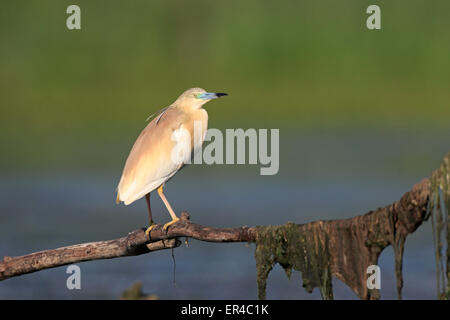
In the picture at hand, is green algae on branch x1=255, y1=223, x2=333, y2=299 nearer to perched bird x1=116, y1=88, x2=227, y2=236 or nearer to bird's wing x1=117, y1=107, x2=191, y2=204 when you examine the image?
perched bird x1=116, y1=88, x2=227, y2=236

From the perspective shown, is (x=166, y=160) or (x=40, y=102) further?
(x=40, y=102)

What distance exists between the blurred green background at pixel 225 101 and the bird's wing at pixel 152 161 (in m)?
5.09

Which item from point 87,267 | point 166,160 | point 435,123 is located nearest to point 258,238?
point 166,160

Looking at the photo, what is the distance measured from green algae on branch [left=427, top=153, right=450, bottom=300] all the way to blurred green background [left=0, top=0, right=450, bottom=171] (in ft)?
37.1

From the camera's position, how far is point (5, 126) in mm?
18422

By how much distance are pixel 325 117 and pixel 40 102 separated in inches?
254

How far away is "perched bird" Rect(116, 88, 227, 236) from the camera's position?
716 centimetres

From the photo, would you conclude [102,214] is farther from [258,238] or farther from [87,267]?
[258,238]

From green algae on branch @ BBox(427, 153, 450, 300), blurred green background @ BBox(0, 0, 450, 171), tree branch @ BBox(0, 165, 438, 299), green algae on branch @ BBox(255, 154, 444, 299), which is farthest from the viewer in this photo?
blurred green background @ BBox(0, 0, 450, 171)

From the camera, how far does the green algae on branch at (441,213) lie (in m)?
4.91

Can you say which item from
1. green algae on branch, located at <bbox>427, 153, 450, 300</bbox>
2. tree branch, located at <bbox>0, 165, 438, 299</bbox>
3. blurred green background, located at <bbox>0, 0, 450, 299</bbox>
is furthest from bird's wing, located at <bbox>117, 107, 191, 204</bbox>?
blurred green background, located at <bbox>0, 0, 450, 299</bbox>

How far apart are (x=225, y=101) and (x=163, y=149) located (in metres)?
10.3

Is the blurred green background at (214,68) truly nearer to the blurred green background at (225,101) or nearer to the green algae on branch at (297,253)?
the blurred green background at (225,101)

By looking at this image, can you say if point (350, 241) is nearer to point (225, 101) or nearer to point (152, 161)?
point (152, 161)
